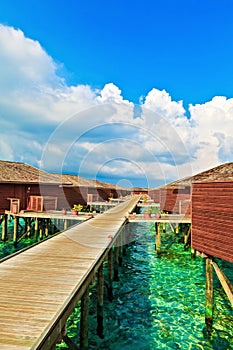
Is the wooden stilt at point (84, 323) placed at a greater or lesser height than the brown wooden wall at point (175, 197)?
lesser

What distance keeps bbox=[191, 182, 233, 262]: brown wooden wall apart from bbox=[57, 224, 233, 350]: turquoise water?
106 inches

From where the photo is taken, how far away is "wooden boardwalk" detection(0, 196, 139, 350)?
13.9 ft

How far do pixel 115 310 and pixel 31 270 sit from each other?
5.15 metres

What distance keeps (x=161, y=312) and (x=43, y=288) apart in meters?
6.62

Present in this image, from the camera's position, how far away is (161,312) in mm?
10531

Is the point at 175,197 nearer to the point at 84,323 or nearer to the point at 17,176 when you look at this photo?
the point at 17,176

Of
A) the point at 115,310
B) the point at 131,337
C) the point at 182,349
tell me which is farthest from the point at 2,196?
the point at 182,349

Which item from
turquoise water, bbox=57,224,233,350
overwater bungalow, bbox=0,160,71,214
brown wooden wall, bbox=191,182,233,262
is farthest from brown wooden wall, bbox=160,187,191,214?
brown wooden wall, bbox=191,182,233,262

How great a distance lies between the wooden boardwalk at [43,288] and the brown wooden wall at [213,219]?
4153 mm

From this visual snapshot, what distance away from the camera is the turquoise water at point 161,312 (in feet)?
27.9

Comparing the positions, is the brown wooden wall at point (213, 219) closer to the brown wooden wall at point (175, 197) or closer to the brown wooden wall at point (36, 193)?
the brown wooden wall at point (175, 197)

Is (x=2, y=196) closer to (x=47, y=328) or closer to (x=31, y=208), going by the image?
(x=31, y=208)

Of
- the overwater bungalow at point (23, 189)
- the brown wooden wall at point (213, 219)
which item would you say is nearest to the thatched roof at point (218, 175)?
the brown wooden wall at point (213, 219)

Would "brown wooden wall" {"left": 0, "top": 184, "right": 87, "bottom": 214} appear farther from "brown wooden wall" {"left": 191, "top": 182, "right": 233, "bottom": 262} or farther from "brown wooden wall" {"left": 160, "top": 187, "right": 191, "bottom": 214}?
"brown wooden wall" {"left": 191, "top": 182, "right": 233, "bottom": 262}
